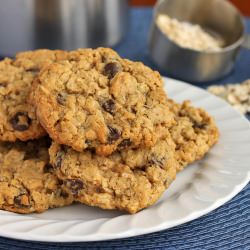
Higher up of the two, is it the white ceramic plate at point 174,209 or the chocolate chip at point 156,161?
the chocolate chip at point 156,161

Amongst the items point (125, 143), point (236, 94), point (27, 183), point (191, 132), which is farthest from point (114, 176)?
point (236, 94)

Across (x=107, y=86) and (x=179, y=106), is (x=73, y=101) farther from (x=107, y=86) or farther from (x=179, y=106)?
(x=179, y=106)

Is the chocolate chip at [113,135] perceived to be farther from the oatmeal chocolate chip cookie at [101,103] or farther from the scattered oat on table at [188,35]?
the scattered oat on table at [188,35]

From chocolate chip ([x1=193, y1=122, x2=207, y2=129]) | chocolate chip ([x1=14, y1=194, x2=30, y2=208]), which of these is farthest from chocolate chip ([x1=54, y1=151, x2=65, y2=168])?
chocolate chip ([x1=193, y1=122, x2=207, y2=129])

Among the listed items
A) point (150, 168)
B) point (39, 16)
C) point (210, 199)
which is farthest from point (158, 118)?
point (39, 16)

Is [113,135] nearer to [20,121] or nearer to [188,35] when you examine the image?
[20,121]

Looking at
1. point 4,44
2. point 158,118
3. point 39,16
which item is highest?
point 158,118

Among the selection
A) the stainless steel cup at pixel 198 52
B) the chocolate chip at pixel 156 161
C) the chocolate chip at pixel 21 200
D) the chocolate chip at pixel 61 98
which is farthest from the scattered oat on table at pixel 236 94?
the chocolate chip at pixel 21 200
